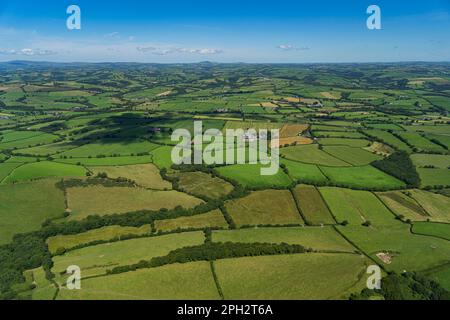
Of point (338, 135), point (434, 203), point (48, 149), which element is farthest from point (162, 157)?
point (434, 203)

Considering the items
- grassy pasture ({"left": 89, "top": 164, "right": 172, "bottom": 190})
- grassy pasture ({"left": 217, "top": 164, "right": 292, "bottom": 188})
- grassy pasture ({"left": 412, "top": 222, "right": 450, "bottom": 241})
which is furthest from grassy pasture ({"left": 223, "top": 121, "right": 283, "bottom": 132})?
grassy pasture ({"left": 412, "top": 222, "right": 450, "bottom": 241})

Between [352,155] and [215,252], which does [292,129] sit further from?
[215,252]

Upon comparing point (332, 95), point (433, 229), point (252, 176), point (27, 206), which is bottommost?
point (433, 229)

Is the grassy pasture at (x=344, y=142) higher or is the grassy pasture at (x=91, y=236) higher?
the grassy pasture at (x=344, y=142)

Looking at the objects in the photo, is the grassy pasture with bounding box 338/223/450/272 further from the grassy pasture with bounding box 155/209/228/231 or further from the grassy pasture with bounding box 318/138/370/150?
the grassy pasture with bounding box 318/138/370/150

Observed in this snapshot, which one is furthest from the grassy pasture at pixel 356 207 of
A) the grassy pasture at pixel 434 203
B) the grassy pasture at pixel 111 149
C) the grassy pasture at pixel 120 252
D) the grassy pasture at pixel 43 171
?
the grassy pasture at pixel 111 149

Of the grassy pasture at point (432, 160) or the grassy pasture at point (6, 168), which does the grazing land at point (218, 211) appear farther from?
the grassy pasture at point (6, 168)

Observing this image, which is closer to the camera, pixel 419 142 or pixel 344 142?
pixel 344 142
